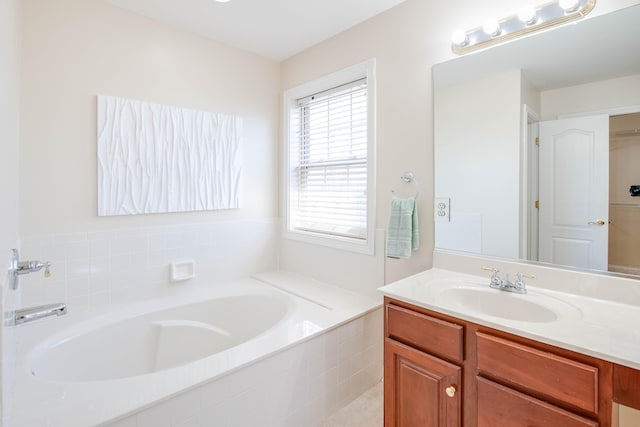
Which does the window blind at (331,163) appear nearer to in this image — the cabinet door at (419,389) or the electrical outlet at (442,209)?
the electrical outlet at (442,209)

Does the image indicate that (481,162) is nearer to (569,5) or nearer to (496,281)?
(496,281)

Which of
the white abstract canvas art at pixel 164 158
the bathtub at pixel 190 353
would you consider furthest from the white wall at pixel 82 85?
the bathtub at pixel 190 353

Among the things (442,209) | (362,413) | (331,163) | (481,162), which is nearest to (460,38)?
(481,162)

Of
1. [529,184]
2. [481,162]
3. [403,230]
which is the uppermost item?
[481,162]

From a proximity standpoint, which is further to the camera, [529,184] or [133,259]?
[133,259]

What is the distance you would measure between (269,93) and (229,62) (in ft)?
1.42

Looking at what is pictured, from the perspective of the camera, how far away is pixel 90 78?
2.00 meters

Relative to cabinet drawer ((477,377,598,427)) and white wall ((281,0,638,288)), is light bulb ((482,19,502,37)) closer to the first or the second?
white wall ((281,0,638,288))

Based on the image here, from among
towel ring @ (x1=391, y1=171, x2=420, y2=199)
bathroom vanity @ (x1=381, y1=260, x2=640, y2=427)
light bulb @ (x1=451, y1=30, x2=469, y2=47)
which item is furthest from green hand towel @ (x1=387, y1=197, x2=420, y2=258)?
light bulb @ (x1=451, y1=30, x2=469, y2=47)

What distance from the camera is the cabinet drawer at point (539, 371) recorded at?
100 centimetres

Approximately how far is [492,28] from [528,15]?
0.52ft

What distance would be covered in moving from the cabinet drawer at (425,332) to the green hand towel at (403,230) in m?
0.48

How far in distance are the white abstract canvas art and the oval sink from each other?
181 cm

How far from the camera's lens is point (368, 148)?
2.29 meters
